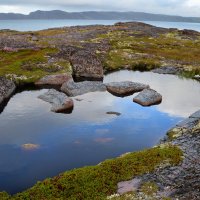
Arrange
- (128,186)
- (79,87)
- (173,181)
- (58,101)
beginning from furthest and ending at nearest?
(79,87) → (58,101) → (173,181) → (128,186)

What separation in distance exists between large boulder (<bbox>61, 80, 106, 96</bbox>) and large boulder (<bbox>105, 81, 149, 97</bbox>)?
1.48 metres

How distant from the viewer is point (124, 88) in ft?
199

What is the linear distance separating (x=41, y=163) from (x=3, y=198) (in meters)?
8.87

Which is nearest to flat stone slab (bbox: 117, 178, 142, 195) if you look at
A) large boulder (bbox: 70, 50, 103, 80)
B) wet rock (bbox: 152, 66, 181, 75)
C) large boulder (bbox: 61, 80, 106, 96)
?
large boulder (bbox: 61, 80, 106, 96)

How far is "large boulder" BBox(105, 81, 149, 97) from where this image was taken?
2372 inches

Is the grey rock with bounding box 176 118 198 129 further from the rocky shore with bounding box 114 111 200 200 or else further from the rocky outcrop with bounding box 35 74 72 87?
the rocky outcrop with bounding box 35 74 72 87

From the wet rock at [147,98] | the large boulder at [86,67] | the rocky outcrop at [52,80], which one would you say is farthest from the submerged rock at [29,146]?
the large boulder at [86,67]

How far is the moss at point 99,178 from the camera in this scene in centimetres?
2483

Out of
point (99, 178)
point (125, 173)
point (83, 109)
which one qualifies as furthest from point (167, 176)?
point (83, 109)

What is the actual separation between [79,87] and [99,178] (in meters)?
35.1

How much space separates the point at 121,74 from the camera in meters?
76.7

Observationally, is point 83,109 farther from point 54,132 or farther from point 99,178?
point 99,178

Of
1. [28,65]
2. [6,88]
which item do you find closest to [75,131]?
[6,88]

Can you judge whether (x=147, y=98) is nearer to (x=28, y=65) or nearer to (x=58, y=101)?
(x=58, y=101)
